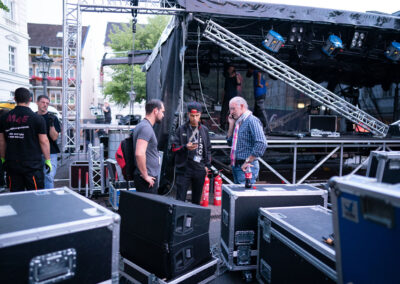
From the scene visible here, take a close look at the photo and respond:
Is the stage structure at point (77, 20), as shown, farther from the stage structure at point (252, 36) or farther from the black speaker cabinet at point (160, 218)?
the black speaker cabinet at point (160, 218)

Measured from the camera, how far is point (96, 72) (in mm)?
46125

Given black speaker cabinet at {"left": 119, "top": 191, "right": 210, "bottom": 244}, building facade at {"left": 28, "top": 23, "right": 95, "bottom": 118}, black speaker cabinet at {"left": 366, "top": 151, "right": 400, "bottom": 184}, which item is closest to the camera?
black speaker cabinet at {"left": 366, "top": 151, "right": 400, "bottom": 184}

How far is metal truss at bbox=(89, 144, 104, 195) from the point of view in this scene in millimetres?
6152

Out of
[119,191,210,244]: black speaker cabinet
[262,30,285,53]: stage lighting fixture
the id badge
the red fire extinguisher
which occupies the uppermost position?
[262,30,285,53]: stage lighting fixture

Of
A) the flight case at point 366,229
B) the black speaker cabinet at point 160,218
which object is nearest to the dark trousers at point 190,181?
the black speaker cabinet at point 160,218

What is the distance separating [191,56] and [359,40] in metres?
5.19

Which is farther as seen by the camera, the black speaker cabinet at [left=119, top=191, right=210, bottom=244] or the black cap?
the black cap

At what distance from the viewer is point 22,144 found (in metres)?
3.56

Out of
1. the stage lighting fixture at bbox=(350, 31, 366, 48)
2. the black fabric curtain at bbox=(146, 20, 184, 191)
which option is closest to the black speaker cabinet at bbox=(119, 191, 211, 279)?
the black fabric curtain at bbox=(146, 20, 184, 191)

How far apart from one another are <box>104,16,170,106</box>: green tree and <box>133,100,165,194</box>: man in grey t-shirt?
2053cm

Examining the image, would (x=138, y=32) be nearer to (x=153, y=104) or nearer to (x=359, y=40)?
(x=359, y=40)

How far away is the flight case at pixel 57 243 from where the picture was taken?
1447 mm

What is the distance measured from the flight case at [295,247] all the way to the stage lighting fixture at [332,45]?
6.02 m

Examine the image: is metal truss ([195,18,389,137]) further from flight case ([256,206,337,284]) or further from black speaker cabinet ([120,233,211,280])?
black speaker cabinet ([120,233,211,280])
